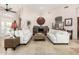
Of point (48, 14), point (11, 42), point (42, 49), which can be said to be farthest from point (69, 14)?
point (11, 42)

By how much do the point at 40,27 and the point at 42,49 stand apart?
442 mm

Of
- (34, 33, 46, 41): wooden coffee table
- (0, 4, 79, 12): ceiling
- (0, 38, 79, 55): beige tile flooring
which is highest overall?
(0, 4, 79, 12): ceiling

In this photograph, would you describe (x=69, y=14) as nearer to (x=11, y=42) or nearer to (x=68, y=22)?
(x=68, y=22)

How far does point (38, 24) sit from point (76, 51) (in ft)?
3.09

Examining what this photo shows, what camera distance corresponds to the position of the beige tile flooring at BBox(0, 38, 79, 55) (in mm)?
1819

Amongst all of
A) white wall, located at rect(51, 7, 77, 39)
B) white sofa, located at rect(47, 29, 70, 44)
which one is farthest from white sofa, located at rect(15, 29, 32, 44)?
white wall, located at rect(51, 7, 77, 39)

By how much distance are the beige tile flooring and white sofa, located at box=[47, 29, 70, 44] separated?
96 mm

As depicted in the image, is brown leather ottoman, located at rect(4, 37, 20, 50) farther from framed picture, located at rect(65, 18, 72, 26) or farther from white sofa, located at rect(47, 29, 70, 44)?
framed picture, located at rect(65, 18, 72, 26)

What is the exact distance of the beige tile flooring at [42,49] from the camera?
1.82m

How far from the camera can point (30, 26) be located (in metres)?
1.86

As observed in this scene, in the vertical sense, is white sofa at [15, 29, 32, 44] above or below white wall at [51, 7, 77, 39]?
below

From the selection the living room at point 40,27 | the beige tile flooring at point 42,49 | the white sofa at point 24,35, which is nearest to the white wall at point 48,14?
the living room at point 40,27

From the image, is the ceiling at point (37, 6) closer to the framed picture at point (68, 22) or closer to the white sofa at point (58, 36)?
the framed picture at point (68, 22)

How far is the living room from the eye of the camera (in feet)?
5.90
